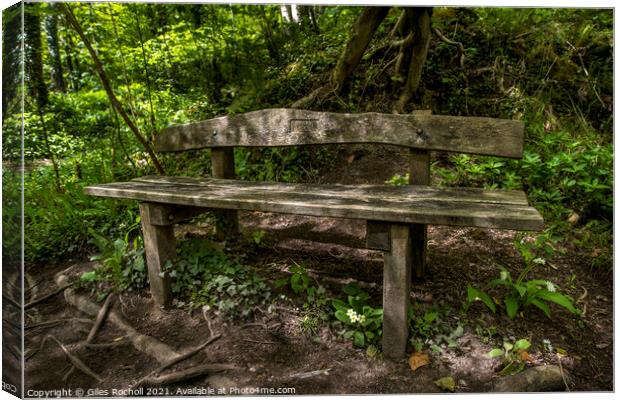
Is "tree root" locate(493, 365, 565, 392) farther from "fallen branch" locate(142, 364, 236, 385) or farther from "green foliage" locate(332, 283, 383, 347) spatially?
"fallen branch" locate(142, 364, 236, 385)

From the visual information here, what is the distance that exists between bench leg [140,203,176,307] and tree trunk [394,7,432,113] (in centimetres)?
236

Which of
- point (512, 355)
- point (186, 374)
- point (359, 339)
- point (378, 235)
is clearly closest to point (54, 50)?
point (186, 374)

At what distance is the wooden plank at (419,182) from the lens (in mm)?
2121

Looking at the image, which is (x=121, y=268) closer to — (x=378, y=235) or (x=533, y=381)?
(x=378, y=235)

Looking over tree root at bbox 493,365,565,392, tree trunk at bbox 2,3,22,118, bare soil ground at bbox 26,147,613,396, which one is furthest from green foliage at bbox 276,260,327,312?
tree trunk at bbox 2,3,22,118

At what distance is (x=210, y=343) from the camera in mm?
1944

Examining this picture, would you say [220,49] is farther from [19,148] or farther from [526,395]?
[526,395]

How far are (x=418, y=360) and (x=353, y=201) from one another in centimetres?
74

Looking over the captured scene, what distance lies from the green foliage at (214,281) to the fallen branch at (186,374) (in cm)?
33

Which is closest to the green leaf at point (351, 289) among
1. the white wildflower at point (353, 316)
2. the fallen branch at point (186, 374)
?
the white wildflower at point (353, 316)

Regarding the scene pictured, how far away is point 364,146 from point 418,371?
2.33 m

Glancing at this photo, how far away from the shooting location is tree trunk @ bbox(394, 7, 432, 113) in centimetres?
317

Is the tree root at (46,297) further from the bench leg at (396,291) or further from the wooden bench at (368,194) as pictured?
the bench leg at (396,291)

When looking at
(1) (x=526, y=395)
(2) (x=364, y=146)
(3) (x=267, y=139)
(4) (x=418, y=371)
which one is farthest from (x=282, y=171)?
(1) (x=526, y=395)
